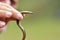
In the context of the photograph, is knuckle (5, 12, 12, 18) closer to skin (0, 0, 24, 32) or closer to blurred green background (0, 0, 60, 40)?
skin (0, 0, 24, 32)

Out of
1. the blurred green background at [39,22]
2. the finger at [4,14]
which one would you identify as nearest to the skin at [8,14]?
the finger at [4,14]

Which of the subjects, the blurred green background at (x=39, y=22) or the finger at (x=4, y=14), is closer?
the finger at (x=4, y=14)

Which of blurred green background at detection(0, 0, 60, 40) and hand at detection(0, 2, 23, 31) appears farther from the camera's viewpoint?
blurred green background at detection(0, 0, 60, 40)

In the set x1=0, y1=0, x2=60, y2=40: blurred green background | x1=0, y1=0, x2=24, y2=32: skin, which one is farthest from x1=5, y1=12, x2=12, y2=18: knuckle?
x1=0, y1=0, x2=60, y2=40: blurred green background

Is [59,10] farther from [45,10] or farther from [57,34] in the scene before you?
[57,34]

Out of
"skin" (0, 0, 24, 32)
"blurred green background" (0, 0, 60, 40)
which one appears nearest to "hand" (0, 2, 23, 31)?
"skin" (0, 0, 24, 32)

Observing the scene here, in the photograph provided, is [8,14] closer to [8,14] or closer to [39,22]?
[8,14]

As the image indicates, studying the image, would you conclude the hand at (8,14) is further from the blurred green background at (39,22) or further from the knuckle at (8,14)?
the blurred green background at (39,22)

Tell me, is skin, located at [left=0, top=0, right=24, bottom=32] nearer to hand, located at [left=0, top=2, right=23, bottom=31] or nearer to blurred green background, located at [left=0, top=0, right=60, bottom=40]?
hand, located at [left=0, top=2, right=23, bottom=31]

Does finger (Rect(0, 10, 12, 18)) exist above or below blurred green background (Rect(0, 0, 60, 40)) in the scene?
above

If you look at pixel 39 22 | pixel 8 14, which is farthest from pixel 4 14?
pixel 39 22
